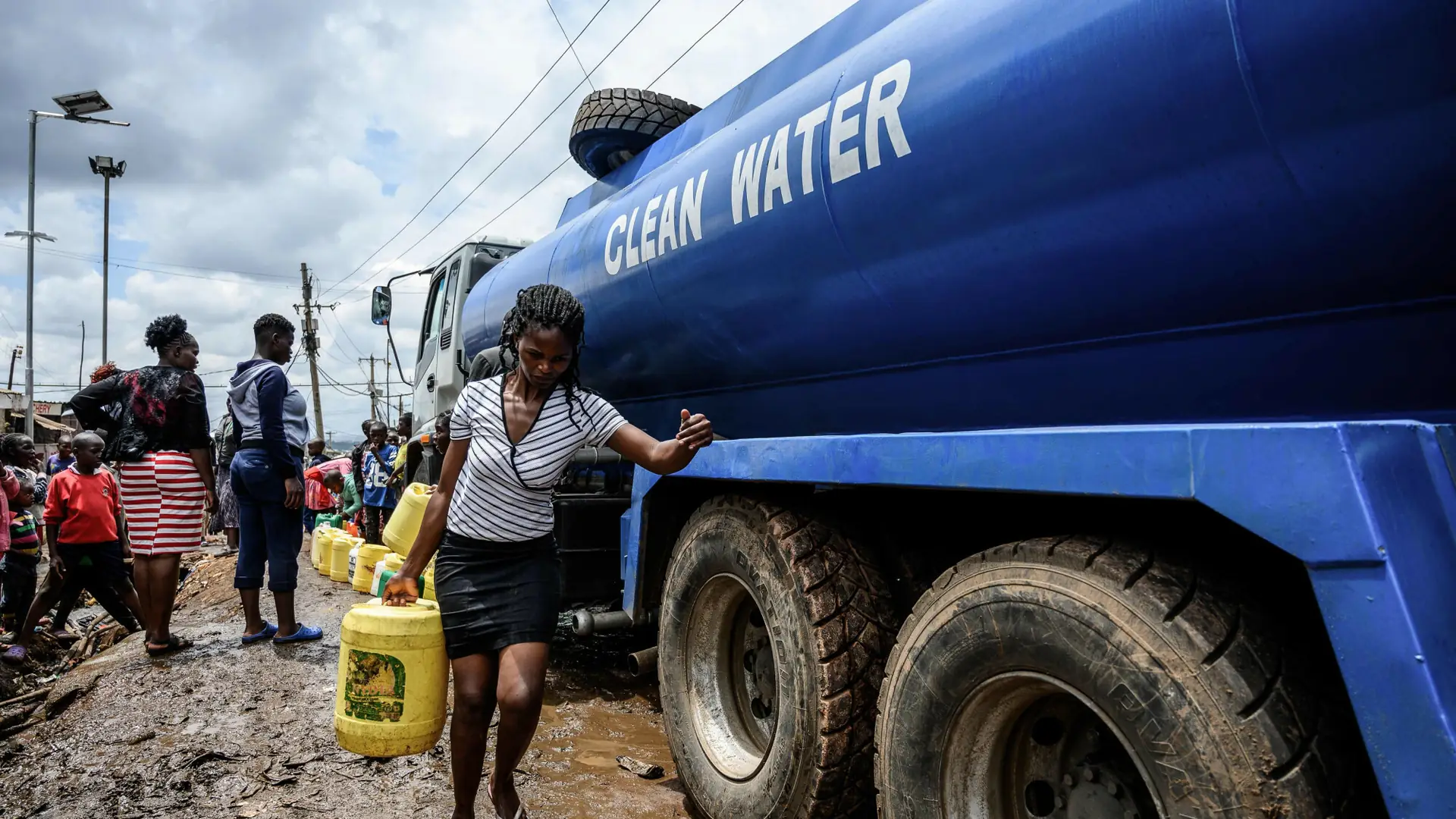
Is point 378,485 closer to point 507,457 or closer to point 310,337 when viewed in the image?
point 507,457

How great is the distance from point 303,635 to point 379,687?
3016 millimetres

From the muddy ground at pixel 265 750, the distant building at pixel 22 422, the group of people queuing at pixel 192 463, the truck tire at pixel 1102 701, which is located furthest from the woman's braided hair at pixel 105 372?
the distant building at pixel 22 422

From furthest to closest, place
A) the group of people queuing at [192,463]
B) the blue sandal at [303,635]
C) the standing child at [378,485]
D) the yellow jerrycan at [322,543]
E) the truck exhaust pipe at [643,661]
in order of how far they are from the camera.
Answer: the standing child at [378,485] < the yellow jerrycan at [322,543] < the blue sandal at [303,635] < the group of people queuing at [192,463] < the truck exhaust pipe at [643,661]

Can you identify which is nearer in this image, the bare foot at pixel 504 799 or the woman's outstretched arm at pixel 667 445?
the woman's outstretched arm at pixel 667 445

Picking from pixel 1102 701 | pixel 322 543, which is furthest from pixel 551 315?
pixel 322 543

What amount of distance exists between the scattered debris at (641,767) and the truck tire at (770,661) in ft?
1.31

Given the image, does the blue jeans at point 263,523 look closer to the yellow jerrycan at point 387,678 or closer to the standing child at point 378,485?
the yellow jerrycan at point 387,678

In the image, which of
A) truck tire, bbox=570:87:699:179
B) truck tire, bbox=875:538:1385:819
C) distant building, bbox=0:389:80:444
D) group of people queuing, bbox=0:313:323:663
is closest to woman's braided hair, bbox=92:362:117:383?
group of people queuing, bbox=0:313:323:663

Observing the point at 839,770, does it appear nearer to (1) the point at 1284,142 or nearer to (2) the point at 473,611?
(2) the point at 473,611

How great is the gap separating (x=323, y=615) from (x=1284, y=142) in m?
6.54

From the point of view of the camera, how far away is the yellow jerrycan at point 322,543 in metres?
8.30

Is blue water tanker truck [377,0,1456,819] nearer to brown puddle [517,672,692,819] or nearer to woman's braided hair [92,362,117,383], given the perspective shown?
brown puddle [517,672,692,819]

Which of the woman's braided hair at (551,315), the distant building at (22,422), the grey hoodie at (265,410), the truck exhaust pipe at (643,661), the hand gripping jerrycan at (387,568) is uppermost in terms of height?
the distant building at (22,422)

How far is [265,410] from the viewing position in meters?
4.73
